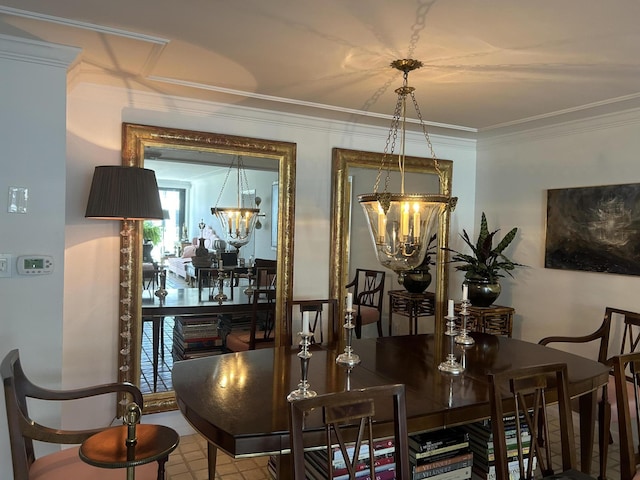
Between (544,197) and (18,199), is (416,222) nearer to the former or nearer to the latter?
(18,199)

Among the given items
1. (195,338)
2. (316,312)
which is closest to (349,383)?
(316,312)

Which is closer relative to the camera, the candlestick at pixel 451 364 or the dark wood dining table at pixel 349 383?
the dark wood dining table at pixel 349 383

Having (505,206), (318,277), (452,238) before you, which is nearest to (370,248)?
(318,277)

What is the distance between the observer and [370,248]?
154 inches

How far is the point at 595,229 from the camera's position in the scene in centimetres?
351

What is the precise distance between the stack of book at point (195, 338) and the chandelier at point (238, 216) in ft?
1.94

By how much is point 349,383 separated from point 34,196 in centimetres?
176

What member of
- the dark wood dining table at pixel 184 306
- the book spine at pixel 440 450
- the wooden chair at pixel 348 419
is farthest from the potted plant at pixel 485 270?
the wooden chair at pixel 348 419

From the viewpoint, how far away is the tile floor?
9.21 feet

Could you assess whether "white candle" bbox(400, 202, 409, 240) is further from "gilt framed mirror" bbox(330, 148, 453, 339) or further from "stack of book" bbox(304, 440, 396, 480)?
"gilt framed mirror" bbox(330, 148, 453, 339)

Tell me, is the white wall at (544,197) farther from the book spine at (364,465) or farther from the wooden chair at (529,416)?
the book spine at (364,465)

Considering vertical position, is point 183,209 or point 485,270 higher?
point 183,209

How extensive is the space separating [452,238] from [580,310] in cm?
127

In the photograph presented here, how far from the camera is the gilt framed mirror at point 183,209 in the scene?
3092mm
